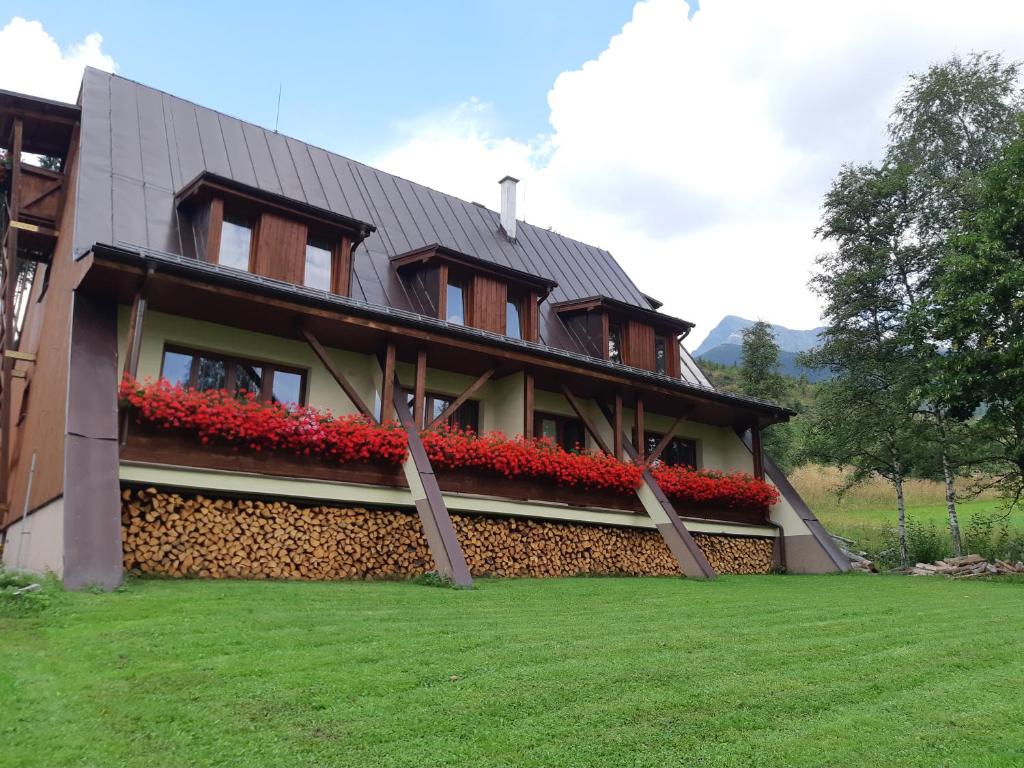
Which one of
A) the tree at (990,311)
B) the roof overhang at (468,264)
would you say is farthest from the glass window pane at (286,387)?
the tree at (990,311)

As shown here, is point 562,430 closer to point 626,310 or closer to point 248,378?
point 626,310

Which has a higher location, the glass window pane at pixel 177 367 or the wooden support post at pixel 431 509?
the glass window pane at pixel 177 367

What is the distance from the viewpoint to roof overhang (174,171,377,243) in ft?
38.8

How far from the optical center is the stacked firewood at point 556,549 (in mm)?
12352

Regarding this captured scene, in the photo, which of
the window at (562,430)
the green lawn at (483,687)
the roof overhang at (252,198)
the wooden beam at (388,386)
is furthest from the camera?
the window at (562,430)

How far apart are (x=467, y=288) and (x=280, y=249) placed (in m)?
3.82

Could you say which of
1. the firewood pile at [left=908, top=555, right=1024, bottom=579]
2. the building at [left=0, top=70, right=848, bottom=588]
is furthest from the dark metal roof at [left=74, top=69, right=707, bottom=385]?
the firewood pile at [left=908, top=555, right=1024, bottom=579]

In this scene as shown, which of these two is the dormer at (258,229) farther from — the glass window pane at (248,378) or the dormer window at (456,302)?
the dormer window at (456,302)

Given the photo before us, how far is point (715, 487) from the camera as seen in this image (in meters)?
15.8

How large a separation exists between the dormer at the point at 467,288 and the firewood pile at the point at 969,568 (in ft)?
32.6

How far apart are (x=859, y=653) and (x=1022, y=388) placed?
12.1 m

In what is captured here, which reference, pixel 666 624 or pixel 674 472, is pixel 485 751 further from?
pixel 674 472

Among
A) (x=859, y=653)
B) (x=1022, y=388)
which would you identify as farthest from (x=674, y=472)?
(x=859, y=653)

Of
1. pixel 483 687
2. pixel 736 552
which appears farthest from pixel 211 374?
pixel 736 552
